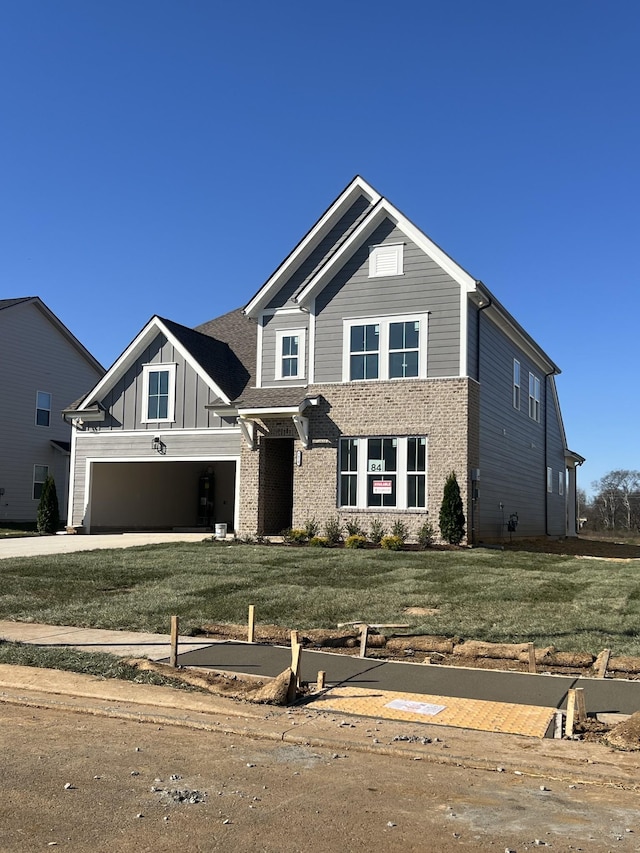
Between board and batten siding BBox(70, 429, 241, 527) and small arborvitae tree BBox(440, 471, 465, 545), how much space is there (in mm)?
6930

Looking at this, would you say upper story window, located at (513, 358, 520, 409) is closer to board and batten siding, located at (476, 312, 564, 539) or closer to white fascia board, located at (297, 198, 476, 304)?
board and batten siding, located at (476, 312, 564, 539)

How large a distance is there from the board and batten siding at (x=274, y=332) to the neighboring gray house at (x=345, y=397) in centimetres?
4

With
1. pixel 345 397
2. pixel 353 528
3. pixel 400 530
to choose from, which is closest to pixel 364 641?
pixel 400 530

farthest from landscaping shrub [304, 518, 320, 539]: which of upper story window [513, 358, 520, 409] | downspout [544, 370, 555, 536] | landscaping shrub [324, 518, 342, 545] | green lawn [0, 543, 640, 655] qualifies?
downspout [544, 370, 555, 536]

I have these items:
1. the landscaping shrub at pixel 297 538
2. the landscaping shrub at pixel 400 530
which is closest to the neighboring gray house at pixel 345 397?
the landscaping shrub at pixel 400 530

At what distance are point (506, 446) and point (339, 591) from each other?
13479 millimetres

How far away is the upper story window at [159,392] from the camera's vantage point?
86.6 feet

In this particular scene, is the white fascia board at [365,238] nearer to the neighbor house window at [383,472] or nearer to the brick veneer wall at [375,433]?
the brick veneer wall at [375,433]

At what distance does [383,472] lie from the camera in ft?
73.0

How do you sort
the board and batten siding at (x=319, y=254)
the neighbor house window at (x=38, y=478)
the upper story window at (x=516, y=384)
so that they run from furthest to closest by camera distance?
1. the neighbor house window at (x=38, y=478)
2. the upper story window at (x=516, y=384)
3. the board and batten siding at (x=319, y=254)

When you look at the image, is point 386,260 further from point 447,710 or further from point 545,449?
point 447,710

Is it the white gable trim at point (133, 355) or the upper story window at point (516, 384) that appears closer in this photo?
the white gable trim at point (133, 355)

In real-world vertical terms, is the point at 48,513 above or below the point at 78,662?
above

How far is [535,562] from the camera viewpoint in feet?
61.4
